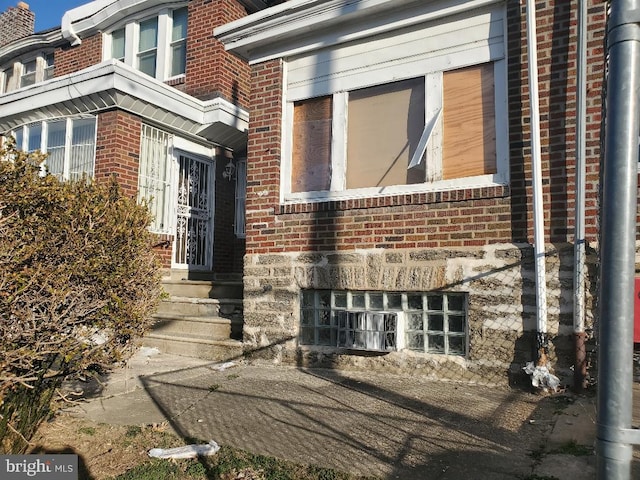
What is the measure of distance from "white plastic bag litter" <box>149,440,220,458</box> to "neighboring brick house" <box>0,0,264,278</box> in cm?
516

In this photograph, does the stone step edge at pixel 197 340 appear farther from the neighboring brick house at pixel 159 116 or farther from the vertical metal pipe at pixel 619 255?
the vertical metal pipe at pixel 619 255

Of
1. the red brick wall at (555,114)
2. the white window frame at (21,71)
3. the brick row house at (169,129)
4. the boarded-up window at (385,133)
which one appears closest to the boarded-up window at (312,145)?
the boarded-up window at (385,133)

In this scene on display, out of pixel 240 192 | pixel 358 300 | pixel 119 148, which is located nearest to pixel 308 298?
pixel 358 300

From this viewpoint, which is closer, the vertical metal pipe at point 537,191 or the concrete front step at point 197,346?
the vertical metal pipe at point 537,191

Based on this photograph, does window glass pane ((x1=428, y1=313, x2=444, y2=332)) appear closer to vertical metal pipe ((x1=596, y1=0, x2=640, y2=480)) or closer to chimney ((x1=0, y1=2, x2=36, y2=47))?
vertical metal pipe ((x1=596, y1=0, x2=640, y2=480))

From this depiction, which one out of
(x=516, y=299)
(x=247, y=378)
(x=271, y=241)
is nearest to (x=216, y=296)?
(x=271, y=241)

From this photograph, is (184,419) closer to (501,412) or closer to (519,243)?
(501,412)

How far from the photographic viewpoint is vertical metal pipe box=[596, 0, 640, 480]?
163 centimetres

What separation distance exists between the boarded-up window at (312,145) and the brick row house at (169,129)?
1.99 metres

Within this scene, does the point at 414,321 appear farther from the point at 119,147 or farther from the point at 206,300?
the point at 119,147

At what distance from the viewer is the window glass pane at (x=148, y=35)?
439 inches

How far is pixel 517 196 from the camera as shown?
5.12 meters

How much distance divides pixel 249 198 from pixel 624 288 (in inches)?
214

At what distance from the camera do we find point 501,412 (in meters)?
4.14
